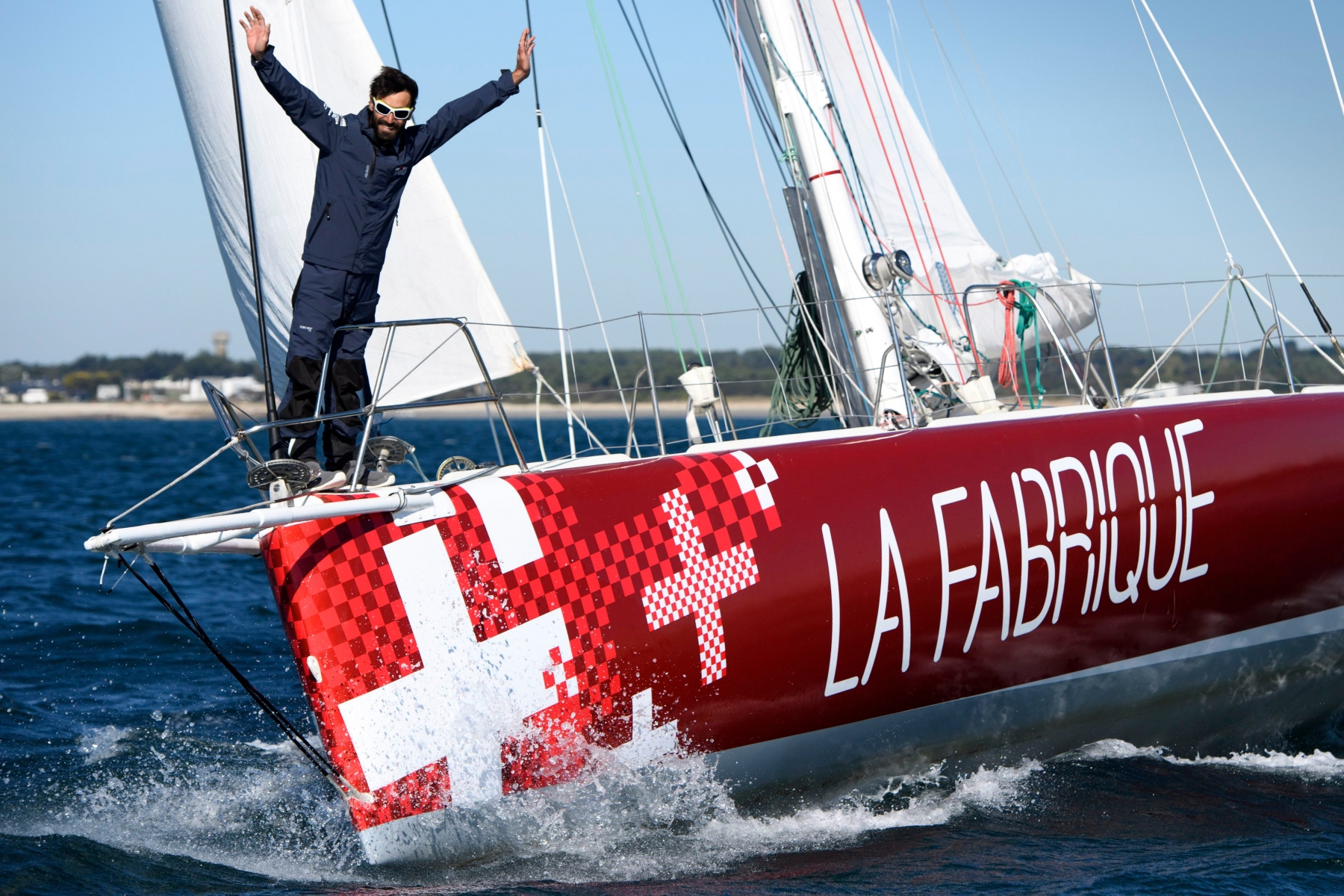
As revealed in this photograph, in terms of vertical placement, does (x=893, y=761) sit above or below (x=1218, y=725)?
above

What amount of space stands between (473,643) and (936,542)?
1.49m

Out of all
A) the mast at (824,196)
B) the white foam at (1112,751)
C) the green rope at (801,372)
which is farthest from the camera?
the green rope at (801,372)

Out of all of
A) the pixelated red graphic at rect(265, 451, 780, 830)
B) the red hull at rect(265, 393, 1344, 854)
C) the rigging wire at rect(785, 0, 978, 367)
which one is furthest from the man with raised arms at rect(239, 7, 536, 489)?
the rigging wire at rect(785, 0, 978, 367)

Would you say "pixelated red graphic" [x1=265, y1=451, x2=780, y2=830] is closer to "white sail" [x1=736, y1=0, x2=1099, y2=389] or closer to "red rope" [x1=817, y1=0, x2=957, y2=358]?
"white sail" [x1=736, y1=0, x2=1099, y2=389]

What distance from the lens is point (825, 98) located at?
511 cm

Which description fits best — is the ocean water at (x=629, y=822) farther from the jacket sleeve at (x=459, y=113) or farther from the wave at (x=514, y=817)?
the jacket sleeve at (x=459, y=113)

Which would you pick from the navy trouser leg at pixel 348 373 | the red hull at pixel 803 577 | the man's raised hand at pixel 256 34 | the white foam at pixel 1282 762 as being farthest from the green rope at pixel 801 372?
the man's raised hand at pixel 256 34

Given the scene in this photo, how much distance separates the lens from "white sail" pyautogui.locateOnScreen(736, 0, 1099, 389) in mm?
5027

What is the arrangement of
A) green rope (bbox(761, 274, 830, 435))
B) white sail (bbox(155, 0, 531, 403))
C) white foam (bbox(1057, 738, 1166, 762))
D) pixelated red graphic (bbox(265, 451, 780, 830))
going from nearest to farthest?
pixelated red graphic (bbox(265, 451, 780, 830)) < white sail (bbox(155, 0, 531, 403)) < white foam (bbox(1057, 738, 1166, 762)) < green rope (bbox(761, 274, 830, 435))

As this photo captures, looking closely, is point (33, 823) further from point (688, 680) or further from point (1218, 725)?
point (1218, 725)

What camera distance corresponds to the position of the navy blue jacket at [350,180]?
3381 mm

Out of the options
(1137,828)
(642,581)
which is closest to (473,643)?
(642,581)

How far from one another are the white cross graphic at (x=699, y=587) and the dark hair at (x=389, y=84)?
1.38 meters

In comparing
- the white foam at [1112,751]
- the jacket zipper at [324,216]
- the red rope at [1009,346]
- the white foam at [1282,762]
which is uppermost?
the jacket zipper at [324,216]
